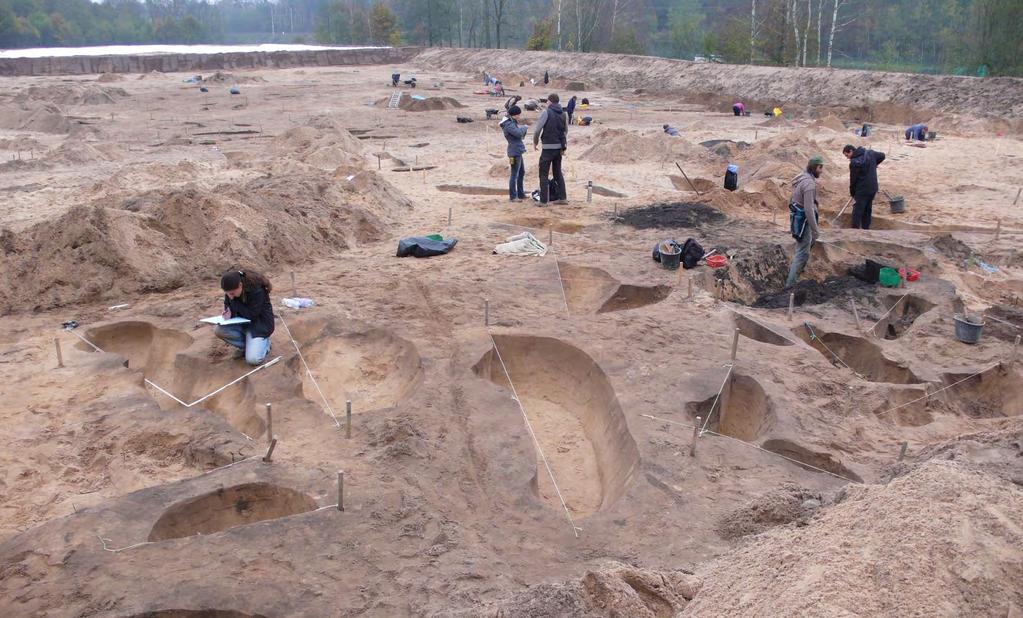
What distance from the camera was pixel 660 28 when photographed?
6894 cm

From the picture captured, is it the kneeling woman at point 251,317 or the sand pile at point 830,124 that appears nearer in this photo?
the kneeling woman at point 251,317

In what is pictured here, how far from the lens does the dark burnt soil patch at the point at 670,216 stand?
11375 millimetres

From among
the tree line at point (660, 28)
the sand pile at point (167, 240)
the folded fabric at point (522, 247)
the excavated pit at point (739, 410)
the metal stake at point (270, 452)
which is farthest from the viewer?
the tree line at point (660, 28)

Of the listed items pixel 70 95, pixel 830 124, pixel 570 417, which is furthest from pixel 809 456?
pixel 70 95

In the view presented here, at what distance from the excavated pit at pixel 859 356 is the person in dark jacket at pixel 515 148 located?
6.01m

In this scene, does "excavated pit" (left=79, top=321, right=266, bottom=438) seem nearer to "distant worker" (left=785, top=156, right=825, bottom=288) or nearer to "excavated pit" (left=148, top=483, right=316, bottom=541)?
"excavated pit" (left=148, top=483, right=316, bottom=541)

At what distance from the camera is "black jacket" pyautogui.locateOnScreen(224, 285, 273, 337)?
6754mm

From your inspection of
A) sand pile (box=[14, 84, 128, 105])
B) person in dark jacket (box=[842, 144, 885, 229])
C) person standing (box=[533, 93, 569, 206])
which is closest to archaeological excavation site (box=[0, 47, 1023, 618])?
person standing (box=[533, 93, 569, 206])

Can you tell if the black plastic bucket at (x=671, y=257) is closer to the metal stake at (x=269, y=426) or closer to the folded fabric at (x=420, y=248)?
the folded fabric at (x=420, y=248)

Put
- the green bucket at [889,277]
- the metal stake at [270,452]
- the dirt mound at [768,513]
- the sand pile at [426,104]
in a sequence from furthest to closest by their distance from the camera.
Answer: the sand pile at [426,104] → the green bucket at [889,277] → the metal stake at [270,452] → the dirt mound at [768,513]

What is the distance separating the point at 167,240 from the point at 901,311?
8.92m

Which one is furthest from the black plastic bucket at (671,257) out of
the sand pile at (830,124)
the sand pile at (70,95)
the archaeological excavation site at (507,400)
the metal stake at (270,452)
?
the sand pile at (70,95)

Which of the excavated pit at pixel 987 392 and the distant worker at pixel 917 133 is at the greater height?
the distant worker at pixel 917 133

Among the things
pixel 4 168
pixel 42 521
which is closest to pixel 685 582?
pixel 42 521
